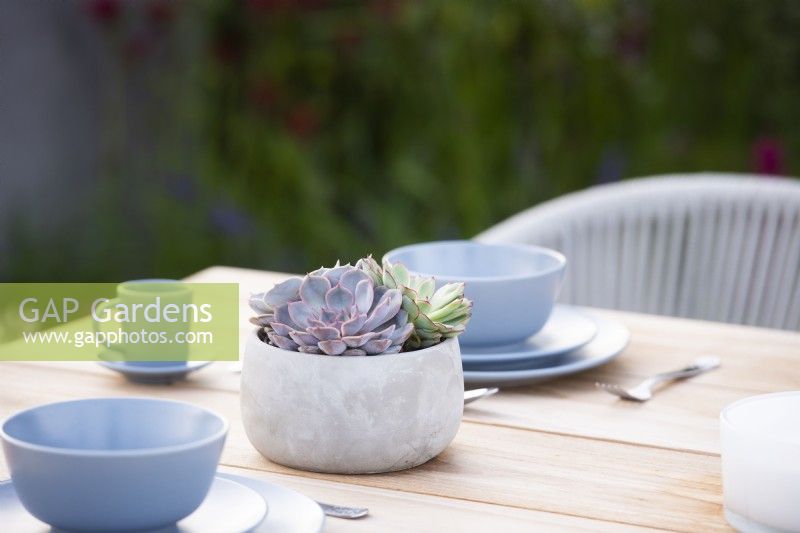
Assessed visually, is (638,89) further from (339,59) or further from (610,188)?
(610,188)

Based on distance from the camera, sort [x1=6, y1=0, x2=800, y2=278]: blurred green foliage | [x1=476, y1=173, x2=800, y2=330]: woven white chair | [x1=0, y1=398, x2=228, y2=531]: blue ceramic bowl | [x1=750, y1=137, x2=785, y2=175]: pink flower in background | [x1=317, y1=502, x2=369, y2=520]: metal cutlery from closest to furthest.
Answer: [x1=0, y1=398, x2=228, y2=531]: blue ceramic bowl
[x1=317, y1=502, x2=369, y2=520]: metal cutlery
[x1=476, y1=173, x2=800, y2=330]: woven white chair
[x1=750, y1=137, x2=785, y2=175]: pink flower in background
[x1=6, y1=0, x2=800, y2=278]: blurred green foliage

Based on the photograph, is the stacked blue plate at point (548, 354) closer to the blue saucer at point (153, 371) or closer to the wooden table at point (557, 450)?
the wooden table at point (557, 450)

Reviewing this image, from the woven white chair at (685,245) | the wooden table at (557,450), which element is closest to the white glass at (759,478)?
the wooden table at (557,450)

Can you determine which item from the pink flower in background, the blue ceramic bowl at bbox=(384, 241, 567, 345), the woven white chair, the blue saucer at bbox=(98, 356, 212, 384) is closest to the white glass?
the blue ceramic bowl at bbox=(384, 241, 567, 345)

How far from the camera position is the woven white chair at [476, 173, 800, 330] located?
1513 mm

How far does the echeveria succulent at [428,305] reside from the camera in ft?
2.51

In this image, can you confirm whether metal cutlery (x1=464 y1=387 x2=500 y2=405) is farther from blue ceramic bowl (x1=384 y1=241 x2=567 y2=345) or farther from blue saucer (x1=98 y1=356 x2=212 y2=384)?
blue saucer (x1=98 y1=356 x2=212 y2=384)

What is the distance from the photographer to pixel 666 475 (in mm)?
778

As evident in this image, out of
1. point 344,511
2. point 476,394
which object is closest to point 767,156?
point 476,394

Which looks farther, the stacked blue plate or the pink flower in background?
the pink flower in background

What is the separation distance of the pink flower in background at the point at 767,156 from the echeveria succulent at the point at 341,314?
1.96 meters

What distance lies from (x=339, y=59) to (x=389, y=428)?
2.14 m

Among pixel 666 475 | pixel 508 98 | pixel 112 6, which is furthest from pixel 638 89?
pixel 666 475

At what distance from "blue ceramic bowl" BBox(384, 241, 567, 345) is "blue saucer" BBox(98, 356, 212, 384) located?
0.64 ft
